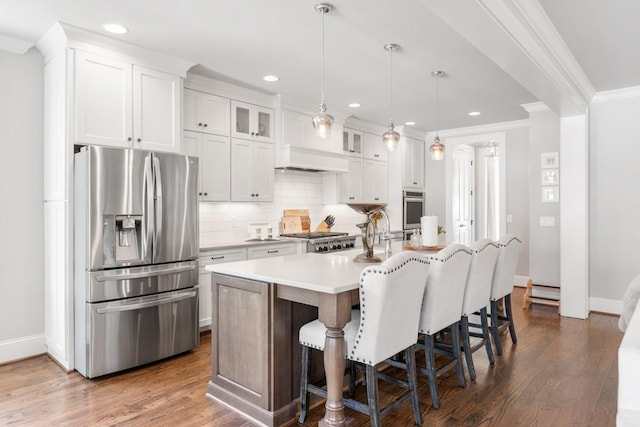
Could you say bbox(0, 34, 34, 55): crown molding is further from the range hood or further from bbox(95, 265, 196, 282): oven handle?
the range hood

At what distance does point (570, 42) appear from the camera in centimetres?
333

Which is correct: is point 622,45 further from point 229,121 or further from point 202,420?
point 202,420

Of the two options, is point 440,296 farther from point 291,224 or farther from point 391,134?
point 291,224

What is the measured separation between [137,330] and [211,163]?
1812 mm

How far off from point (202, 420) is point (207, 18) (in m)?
2.62

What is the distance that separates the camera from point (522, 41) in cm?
272

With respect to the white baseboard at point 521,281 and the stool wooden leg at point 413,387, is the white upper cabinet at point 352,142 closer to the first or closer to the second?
the white baseboard at point 521,281

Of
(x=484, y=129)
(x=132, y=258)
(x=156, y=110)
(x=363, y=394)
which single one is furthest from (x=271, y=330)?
(x=484, y=129)

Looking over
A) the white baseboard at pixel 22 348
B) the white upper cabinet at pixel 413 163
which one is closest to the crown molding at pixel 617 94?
the white upper cabinet at pixel 413 163

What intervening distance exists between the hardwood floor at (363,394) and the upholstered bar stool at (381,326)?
0.87 feet

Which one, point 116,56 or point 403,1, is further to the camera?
point 116,56

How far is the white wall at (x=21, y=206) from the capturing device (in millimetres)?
3332

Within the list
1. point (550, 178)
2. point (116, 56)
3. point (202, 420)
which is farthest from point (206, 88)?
point (550, 178)

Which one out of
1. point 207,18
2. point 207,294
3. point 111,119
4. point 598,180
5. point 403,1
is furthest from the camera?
point 598,180
